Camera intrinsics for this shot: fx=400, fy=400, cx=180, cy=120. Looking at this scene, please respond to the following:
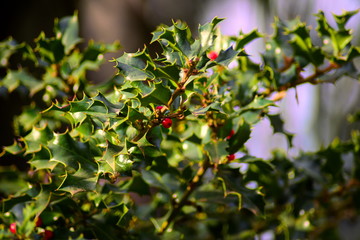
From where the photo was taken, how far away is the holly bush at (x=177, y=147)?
0.62 metres

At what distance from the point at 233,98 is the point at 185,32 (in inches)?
10.3

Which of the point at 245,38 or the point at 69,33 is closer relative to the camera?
the point at 245,38

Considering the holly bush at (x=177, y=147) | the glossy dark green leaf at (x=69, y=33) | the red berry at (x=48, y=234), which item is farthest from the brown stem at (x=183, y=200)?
the glossy dark green leaf at (x=69, y=33)

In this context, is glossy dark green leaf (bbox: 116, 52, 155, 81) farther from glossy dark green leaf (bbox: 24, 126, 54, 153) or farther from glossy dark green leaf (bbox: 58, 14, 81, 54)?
glossy dark green leaf (bbox: 58, 14, 81, 54)

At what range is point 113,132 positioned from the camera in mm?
644

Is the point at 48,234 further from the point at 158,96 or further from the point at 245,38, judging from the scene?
the point at 245,38

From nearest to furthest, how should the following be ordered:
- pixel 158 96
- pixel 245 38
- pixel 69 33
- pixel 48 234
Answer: pixel 158 96
pixel 48 234
pixel 245 38
pixel 69 33

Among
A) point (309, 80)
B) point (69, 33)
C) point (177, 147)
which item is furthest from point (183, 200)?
point (69, 33)

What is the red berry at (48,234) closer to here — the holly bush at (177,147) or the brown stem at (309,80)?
the holly bush at (177,147)

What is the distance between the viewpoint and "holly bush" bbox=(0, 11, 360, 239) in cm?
62

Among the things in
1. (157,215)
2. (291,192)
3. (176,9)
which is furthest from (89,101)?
(176,9)

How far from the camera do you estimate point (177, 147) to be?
2.89ft

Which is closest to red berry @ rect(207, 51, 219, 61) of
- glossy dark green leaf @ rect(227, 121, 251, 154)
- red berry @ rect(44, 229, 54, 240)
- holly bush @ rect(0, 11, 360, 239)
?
holly bush @ rect(0, 11, 360, 239)

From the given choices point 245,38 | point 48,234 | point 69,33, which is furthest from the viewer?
point 69,33
